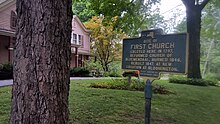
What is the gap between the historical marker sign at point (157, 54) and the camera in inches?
188

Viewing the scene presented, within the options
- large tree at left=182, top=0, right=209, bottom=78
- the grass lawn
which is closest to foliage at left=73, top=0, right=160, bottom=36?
large tree at left=182, top=0, right=209, bottom=78

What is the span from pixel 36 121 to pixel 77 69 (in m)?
18.7

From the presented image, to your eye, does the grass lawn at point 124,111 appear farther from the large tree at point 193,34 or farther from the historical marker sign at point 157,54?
the large tree at point 193,34

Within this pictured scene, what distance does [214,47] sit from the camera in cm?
4409

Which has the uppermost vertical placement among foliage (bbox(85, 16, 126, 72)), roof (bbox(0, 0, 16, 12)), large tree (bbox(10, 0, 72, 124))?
roof (bbox(0, 0, 16, 12))

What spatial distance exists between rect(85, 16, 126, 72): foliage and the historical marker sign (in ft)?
76.9

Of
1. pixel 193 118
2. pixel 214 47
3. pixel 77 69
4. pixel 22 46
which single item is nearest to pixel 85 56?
pixel 77 69

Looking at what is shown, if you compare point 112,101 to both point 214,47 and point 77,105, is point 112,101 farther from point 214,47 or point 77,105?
point 214,47

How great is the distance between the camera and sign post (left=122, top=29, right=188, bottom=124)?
4.71m

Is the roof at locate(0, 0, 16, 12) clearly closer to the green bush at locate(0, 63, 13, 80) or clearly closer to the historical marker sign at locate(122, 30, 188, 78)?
the green bush at locate(0, 63, 13, 80)

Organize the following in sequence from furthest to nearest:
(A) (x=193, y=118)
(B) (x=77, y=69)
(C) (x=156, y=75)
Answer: (B) (x=77, y=69), (A) (x=193, y=118), (C) (x=156, y=75)

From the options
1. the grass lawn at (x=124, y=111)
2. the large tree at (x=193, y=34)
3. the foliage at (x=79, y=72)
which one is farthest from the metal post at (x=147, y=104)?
the foliage at (x=79, y=72)

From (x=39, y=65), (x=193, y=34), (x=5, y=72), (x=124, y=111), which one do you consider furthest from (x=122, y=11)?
(x=39, y=65)

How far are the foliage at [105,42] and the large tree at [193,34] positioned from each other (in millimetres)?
12704
